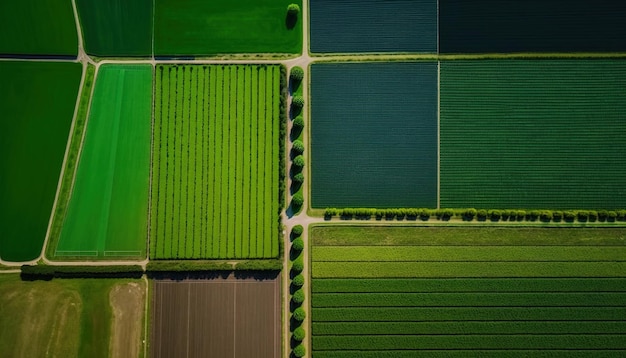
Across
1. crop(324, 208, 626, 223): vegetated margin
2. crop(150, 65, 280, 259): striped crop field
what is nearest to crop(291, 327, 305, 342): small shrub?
crop(150, 65, 280, 259): striped crop field

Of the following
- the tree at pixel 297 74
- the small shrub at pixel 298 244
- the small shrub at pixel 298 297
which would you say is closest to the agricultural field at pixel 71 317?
the small shrub at pixel 298 297

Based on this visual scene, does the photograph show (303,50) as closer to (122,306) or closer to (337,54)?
(337,54)

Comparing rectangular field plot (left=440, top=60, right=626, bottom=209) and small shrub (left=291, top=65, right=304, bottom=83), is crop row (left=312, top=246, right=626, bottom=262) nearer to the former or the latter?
rectangular field plot (left=440, top=60, right=626, bottom=209)

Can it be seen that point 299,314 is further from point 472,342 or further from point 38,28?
point 38,28

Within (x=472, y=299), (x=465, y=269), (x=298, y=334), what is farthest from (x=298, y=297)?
(x=472, y=299)

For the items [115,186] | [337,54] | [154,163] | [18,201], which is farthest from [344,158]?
[18,201]
